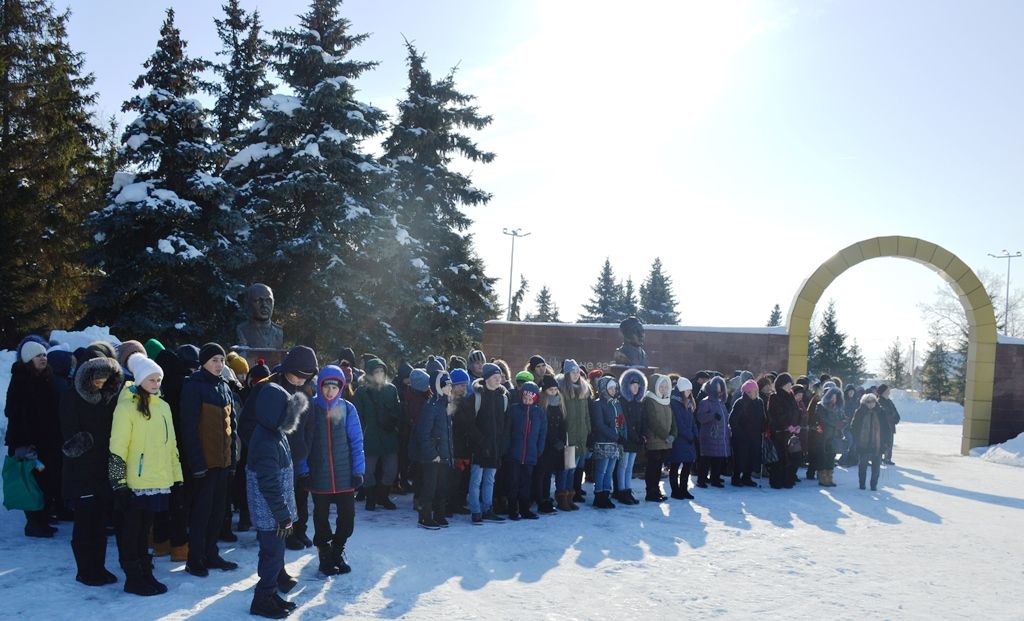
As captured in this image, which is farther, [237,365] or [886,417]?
[886,417]

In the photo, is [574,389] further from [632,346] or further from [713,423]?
[632,346]

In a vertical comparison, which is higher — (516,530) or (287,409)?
(287,409)

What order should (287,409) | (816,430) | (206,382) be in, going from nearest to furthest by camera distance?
(287,409) < (206,382) < (816,430)

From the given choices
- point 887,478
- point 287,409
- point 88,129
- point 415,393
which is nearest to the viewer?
point 287,409

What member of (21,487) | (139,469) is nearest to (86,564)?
(139,469)

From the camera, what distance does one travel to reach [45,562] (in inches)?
231

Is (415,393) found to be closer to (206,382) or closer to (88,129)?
(206,382)

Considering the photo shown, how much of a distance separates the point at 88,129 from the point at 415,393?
18187 mm

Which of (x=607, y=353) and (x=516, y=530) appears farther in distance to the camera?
(x=607, y=353)

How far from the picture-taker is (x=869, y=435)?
11.4m

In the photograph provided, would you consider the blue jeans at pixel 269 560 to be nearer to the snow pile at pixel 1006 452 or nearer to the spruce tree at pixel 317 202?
the spruce tree at pixel 317 202

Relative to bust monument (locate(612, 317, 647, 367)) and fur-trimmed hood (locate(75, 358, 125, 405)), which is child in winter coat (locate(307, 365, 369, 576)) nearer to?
fur-trimmed hood (locate(75, 358, 125, 405))

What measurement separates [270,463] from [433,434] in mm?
2911

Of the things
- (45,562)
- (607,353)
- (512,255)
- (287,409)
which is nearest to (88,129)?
(607,353)
